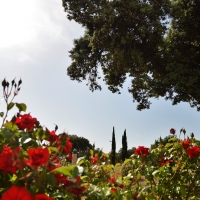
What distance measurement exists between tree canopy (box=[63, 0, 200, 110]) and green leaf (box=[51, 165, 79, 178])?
15176 millimetres

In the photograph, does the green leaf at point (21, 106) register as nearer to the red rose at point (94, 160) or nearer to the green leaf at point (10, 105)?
the green leaf at point (10, 105)

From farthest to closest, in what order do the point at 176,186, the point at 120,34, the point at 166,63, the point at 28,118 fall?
the point at 166,63 → the point at 120,34 → the point at 176,186 → the point at 28,118

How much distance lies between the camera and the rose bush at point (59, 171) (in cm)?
181

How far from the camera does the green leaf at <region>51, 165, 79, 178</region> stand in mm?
1940

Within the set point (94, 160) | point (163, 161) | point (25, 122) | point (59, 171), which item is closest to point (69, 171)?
point (59, 171)

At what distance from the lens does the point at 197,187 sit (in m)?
4.98

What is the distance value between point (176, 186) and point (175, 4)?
1550 centimetres

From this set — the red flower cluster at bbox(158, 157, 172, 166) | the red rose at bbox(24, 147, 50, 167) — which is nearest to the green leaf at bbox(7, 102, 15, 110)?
the red rose at bbox(24, 147, 50, 167)

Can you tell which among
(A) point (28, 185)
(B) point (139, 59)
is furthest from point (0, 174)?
(B) point (139, 59)

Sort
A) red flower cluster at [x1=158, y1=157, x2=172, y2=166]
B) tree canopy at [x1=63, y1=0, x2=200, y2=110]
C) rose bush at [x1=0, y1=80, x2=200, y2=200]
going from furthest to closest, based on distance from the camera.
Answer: tree canopy at [x1=63, y1=0, x2=200, y2=110]
red flower cluster at [x1=158, y1=157, x2=172, y2=166]
rose bush at [x1=0, y1=80, x2=200, y2=200]

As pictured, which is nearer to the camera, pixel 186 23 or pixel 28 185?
pixel 28 185

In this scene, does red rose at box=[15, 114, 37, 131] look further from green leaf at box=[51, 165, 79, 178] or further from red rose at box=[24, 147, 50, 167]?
red rose at box=[24, 147, 50, 167]

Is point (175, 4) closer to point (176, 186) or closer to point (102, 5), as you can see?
point (102, 5)

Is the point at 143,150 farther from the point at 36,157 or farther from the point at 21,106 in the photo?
the point at 36,157
